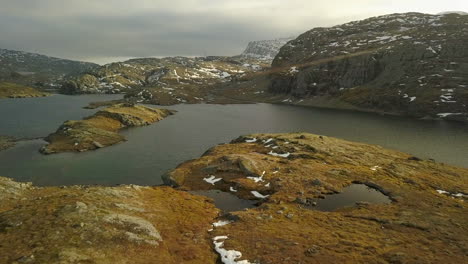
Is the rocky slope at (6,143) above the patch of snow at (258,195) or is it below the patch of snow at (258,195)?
below

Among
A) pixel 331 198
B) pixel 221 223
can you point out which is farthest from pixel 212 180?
pixel 331 198

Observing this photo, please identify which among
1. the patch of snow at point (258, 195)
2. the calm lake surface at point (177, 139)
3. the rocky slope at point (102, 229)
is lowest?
the calm lake surface at point (177, 139)

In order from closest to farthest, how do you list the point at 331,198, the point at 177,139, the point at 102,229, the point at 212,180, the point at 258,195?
the point at 102,229, the point at 331,198, the point at 258,195, the point at 212,180, the point at 177,139

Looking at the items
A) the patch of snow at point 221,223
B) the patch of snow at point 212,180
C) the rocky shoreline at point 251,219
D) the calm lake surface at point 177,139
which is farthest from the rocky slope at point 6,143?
the patch of snow at point 221,223

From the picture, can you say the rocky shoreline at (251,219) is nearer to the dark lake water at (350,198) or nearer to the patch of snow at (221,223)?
the patch of snow at (221,223)

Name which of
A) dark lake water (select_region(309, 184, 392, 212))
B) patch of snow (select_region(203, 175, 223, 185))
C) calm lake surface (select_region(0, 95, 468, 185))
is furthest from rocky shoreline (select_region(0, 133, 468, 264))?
calm lake surface (select_region(0, 95, 468, 185))

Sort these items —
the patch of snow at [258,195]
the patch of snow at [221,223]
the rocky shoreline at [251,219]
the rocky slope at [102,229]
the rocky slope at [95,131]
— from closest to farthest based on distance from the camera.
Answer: the rocky slope at [102,229]
the rocky shoreline at [251,219]
the patch of snow at [221,223]
the patch of snow at [258,195]
the rocky slope at [95,131]

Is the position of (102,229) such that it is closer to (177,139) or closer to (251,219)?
(251,219)
